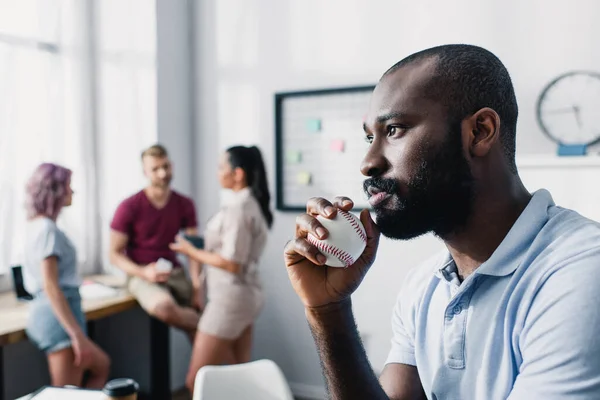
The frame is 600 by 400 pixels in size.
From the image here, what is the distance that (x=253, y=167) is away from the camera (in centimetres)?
296

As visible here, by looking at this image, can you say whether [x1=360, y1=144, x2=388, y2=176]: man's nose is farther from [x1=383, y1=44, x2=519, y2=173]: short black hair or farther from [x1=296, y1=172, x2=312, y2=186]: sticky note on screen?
[x1=296, y1=172, x2=312, y2=186]: sticky note on screen

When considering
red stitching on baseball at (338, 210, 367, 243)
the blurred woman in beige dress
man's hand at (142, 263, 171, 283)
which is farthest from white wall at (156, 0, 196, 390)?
red stitching on baseball at (338, 210, 367, 243)

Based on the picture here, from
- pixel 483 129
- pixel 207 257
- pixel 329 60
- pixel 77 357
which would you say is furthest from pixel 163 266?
pixel 483 129

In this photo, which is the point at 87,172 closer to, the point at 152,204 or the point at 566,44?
the point at 152,204

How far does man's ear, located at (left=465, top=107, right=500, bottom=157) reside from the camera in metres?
1.04

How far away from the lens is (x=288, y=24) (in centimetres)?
364

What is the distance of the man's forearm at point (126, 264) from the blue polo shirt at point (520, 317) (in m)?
2.19

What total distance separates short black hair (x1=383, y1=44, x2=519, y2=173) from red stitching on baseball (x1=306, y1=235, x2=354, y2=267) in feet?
1.08

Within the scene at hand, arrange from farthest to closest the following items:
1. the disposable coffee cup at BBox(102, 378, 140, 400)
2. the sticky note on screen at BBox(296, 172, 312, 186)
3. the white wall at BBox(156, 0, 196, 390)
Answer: the white wall at BBox(156, 0, 196, 390), the sticky note on screen at BBox(296, 172, 312, 186), the disposable coffee cup at BBox(102, 378, 140, 400)

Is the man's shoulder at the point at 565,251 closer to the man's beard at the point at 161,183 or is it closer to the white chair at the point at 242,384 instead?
the white chair at the point at 242,384

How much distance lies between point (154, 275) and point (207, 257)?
409 millimetres

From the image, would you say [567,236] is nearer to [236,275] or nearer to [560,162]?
[560,162]

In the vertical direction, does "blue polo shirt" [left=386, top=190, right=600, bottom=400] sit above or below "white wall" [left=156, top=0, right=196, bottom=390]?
below

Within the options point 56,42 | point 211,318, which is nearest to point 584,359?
point 211,318
